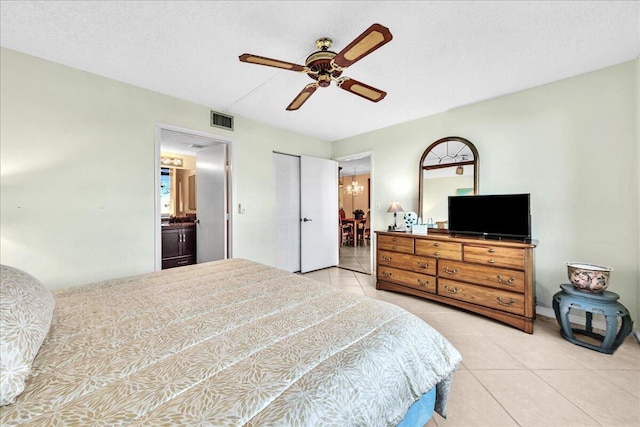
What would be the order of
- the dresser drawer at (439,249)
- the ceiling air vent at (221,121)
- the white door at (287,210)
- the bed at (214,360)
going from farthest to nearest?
the white door at (287,210), the ceiling air vent at (221,121), the dresser drawer at (439,249), the bed at (214,360)

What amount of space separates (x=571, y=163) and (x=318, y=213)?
3.34 m

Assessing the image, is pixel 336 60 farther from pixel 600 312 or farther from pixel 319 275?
pixel 319 275

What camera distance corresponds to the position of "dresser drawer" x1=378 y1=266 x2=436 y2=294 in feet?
9.85

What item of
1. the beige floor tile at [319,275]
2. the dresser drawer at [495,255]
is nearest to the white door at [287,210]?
the beige floor tile at [319,275]

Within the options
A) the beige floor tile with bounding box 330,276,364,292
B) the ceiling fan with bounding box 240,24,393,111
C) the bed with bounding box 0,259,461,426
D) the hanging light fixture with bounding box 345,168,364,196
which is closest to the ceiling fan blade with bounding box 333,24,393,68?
the ceiling fan with bounding box 240,24,393,111

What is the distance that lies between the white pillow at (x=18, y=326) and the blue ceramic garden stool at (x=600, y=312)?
3.23 m

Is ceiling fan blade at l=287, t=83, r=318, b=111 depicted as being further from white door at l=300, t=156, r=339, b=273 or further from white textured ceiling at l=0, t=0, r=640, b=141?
white door at l=300, t=156, r=339, b=273

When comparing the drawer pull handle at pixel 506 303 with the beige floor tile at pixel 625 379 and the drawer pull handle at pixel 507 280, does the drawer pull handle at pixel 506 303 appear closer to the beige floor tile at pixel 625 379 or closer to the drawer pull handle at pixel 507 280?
the drawer pull handle at pixel 507 280

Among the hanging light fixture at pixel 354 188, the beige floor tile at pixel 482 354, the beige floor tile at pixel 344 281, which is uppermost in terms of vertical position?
the hanging light fixture at pixel 354 188

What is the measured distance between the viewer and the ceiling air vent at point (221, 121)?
333 centimetres

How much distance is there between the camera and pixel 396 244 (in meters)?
3.32

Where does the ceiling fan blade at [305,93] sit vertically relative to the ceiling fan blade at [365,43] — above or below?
above

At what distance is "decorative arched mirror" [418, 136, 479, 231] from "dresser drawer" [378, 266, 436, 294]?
2.50 feet

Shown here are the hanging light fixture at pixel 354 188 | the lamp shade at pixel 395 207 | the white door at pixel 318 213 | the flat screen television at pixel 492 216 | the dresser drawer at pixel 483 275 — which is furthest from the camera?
the hanging light fixture at pixel 354 188
